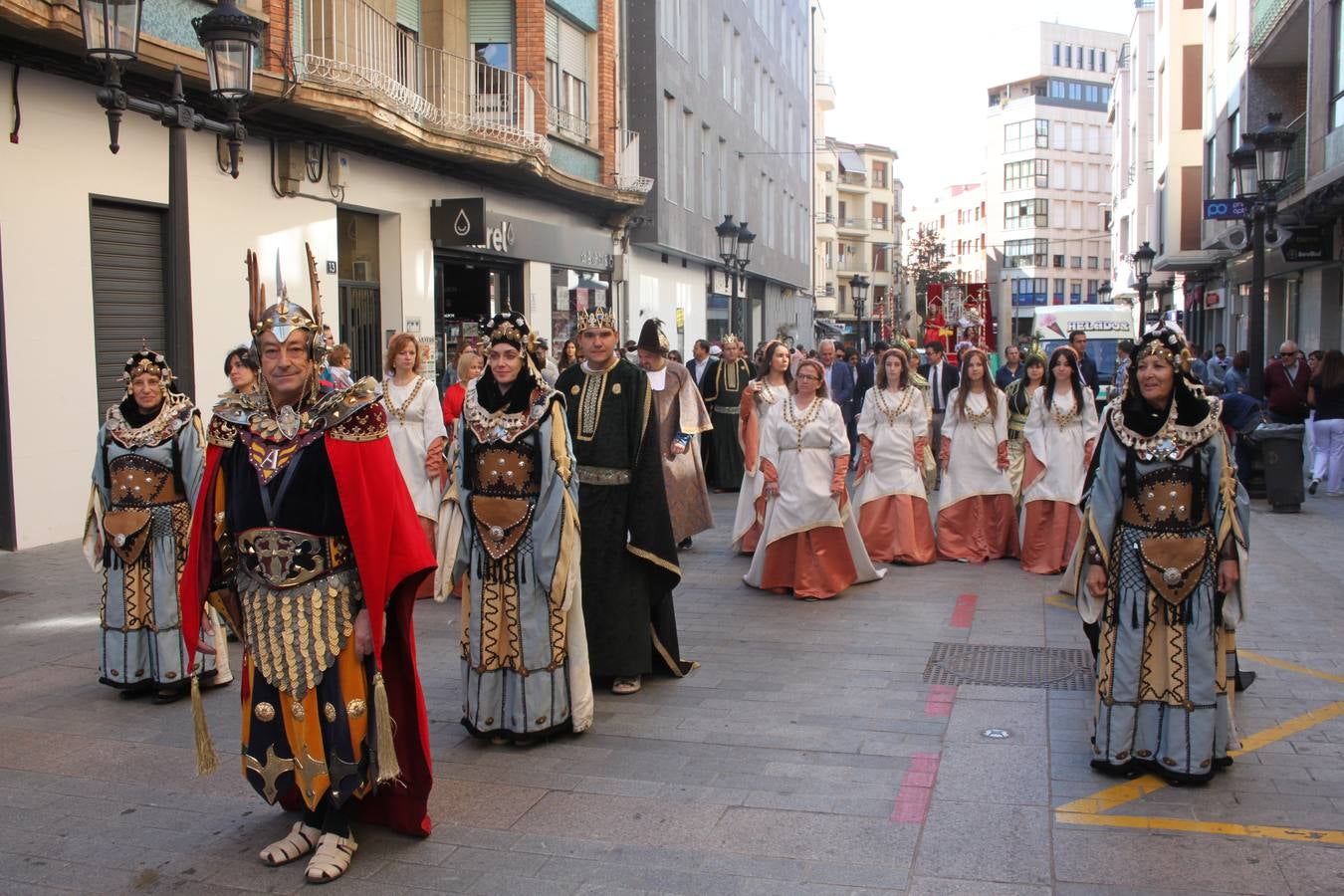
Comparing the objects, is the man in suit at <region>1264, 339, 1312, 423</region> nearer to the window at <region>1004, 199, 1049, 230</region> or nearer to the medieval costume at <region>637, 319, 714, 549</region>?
the medieval costume at <region>637, 319, 714, 549</region>

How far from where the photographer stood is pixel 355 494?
4.37 metres

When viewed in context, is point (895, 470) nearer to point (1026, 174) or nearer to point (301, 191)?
point (301, 191)

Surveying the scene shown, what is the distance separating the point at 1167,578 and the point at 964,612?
373 centimetres

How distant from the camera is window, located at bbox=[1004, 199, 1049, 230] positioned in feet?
307

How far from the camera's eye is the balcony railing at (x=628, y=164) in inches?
923

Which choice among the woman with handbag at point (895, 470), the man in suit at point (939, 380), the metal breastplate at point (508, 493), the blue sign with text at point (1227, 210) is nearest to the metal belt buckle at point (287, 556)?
the metal breastplate at point (508, 493)

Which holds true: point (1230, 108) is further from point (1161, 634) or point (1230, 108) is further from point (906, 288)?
point (906, 288)

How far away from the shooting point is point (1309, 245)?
2119cm

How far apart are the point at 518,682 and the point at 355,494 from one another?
185cm

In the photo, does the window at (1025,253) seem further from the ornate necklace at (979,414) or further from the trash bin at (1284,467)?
the ornate necklace at (979,414)

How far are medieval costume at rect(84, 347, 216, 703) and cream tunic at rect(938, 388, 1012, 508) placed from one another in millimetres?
6883

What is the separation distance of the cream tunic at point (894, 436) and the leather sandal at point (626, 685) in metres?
4.87

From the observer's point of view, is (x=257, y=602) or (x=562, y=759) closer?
(x=257, y=602)

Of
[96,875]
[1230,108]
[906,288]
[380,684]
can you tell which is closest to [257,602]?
[380,684]
